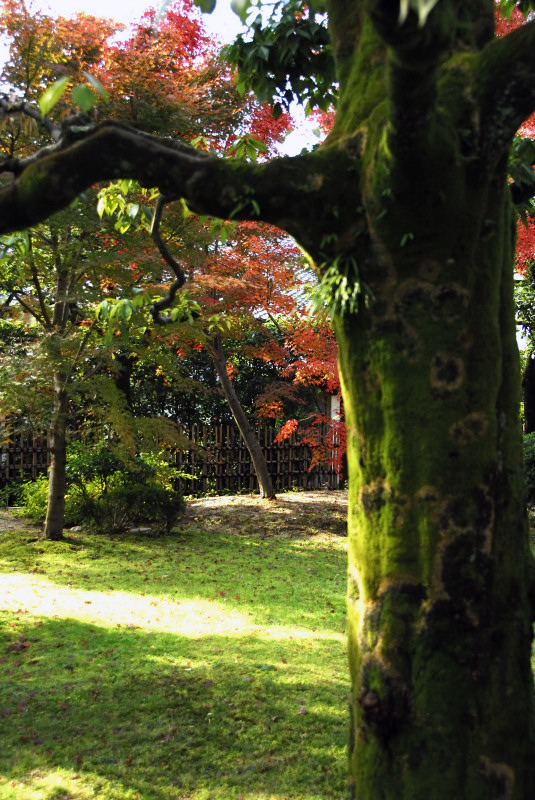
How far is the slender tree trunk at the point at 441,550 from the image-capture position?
209cm

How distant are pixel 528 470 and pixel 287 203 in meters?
8.88

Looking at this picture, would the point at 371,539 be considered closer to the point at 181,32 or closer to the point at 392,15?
the point at 392,15

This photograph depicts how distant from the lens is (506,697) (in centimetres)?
214

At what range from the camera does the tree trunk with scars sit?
2.07 m

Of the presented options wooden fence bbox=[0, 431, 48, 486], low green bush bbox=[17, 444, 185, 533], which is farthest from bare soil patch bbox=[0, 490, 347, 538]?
wooden fence bbox=[0, 431, 48, 486]

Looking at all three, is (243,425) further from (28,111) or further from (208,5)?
(208,5)

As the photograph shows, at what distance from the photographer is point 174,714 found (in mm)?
3951

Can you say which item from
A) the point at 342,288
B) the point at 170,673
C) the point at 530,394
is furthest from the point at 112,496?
the point at 530,394

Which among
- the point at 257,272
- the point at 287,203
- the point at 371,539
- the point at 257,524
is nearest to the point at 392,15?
the point at 287,203

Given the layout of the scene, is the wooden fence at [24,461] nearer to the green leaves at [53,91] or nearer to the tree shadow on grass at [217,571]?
the tree shadow on grass at [217,571]

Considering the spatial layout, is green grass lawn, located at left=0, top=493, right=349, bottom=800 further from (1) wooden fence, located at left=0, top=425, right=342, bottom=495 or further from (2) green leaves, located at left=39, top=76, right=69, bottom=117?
(1) wooden fence, located at left=0, top=425, right=342, bottom=495

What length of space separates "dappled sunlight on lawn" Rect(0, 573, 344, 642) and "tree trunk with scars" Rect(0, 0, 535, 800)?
3.60 m

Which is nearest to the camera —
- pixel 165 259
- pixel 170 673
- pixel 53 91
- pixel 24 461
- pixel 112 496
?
pixel 53 91

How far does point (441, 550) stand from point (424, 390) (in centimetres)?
51
